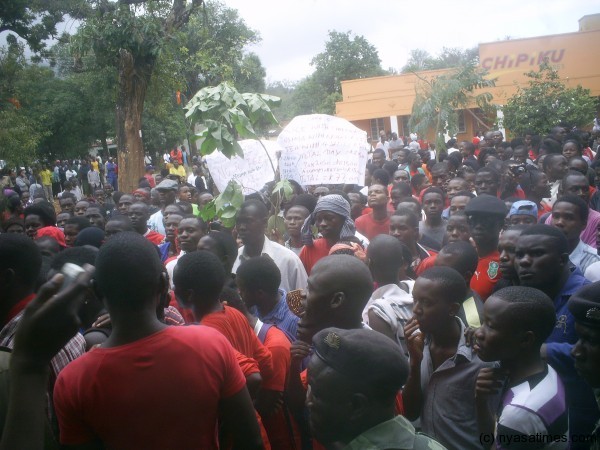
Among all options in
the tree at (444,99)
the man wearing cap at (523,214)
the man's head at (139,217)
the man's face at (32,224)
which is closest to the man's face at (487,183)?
the man wearing cap at (523,214)

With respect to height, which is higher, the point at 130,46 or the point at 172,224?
the point at 130,46

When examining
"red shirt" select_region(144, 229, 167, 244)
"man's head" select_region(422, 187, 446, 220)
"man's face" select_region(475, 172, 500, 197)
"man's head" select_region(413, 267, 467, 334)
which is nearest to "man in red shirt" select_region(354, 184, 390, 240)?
"man's head" select_region(422, 187, 446, 220)

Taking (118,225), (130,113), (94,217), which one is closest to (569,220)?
(118,225)

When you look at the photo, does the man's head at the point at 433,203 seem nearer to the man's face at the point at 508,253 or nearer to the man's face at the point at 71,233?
the man's face at the point at 508,253

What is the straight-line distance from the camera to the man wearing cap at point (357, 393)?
195 centimetres

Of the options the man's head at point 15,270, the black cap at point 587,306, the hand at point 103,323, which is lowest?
the black cap at point 587,306

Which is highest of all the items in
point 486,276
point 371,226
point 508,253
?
point 508,253

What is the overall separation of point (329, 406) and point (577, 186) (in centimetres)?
495

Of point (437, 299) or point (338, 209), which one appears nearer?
point (437, 299)

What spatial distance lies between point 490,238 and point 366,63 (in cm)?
5274

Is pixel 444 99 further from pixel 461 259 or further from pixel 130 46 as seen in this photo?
pixel 461 259

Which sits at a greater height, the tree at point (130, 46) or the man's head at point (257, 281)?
the tree at point (130, 46)

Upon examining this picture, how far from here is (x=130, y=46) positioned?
44.6 feet

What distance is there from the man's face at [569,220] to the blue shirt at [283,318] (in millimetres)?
2428
